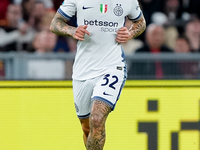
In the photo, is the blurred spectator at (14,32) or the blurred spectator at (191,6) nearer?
the blurred spectator at (14,32)

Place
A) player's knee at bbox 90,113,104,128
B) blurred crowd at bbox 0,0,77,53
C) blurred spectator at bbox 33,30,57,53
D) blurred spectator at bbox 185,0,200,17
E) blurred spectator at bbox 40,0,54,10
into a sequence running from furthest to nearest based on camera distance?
blurred spectator at bbox 185,0,200,17 < blurred spectator at bbox 40,0,54,10 < blurred crowd at bbox 0,0,77,53 < blurred spectator at bbox 33,30,57,53 < player's knee at bbox 90,113,104,128

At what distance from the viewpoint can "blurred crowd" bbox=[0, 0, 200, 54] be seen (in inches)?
313

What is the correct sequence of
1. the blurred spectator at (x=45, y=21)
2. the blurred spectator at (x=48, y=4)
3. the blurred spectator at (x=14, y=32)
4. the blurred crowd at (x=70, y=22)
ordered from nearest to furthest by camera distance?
the blurred crowd at (x=70, y=22), the blurred spectator at (x=14, y=32), the blurred spectator at (x=45, y=21), the blurred spectator at (x=48, y=4)

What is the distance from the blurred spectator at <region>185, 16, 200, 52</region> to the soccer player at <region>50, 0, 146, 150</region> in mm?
3430

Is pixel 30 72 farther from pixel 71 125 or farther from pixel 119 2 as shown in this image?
pixel 119 2

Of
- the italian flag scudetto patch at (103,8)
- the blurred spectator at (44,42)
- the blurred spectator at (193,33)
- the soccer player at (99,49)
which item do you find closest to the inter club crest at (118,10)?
the soccer player at (99,49)

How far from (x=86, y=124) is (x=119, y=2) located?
60.8 inches

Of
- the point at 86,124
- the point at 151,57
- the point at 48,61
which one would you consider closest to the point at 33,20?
the point at 48,61

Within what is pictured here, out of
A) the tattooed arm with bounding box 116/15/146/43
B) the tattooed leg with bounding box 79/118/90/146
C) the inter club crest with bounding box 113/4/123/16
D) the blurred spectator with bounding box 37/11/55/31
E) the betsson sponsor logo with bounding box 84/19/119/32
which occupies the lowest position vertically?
the tattooed leg with bounding box 79/118/90/146

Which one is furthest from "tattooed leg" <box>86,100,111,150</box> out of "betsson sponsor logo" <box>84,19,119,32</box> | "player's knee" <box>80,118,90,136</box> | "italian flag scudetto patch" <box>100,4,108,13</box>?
"italian flag scudetto patch" <box>100,4,108,13</box>

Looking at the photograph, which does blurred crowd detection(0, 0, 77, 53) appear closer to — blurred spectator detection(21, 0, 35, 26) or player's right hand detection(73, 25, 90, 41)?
blurred spectator detection(21, 0, 35, 26)

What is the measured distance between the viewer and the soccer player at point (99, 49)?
4.97m

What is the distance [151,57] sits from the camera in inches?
264

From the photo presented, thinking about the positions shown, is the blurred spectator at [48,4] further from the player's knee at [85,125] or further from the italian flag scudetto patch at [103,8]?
the italian flag scudetto patch at [103,8]
